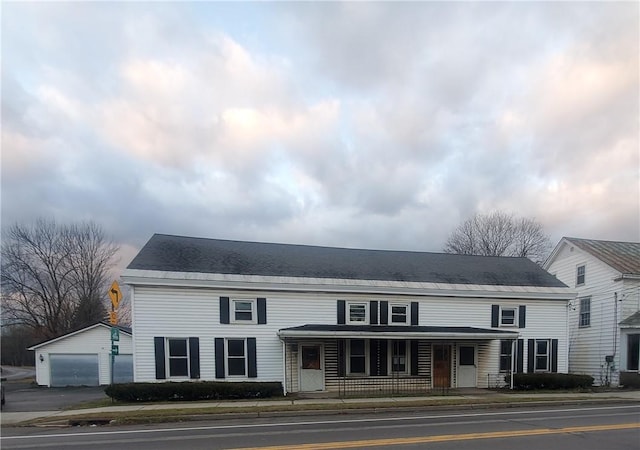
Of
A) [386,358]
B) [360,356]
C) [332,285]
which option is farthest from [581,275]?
[332,285]

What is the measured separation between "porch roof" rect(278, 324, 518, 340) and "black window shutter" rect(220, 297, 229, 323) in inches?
92.0

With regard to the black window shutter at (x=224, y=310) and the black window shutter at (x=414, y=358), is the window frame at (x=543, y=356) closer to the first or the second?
the black window shutter at (x=414, y=358)

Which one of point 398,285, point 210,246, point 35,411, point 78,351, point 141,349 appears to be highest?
point 210,246

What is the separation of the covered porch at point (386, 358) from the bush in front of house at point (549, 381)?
1.38 metres

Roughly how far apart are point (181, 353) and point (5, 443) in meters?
8.13

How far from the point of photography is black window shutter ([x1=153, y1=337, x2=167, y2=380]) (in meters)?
16.7

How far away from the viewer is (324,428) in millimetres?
9719

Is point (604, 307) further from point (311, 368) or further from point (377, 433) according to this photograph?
point (377, 433)

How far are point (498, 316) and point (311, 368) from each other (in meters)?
9.21

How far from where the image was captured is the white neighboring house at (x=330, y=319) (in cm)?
1700

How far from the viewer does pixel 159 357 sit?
16.8m

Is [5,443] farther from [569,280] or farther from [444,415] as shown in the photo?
[569,280]

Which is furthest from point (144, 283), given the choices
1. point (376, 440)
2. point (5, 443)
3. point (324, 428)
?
point (376, 440)

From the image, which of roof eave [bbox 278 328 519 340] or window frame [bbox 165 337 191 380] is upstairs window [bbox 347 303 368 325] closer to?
roof eave [bbox 278 328 519 340]
